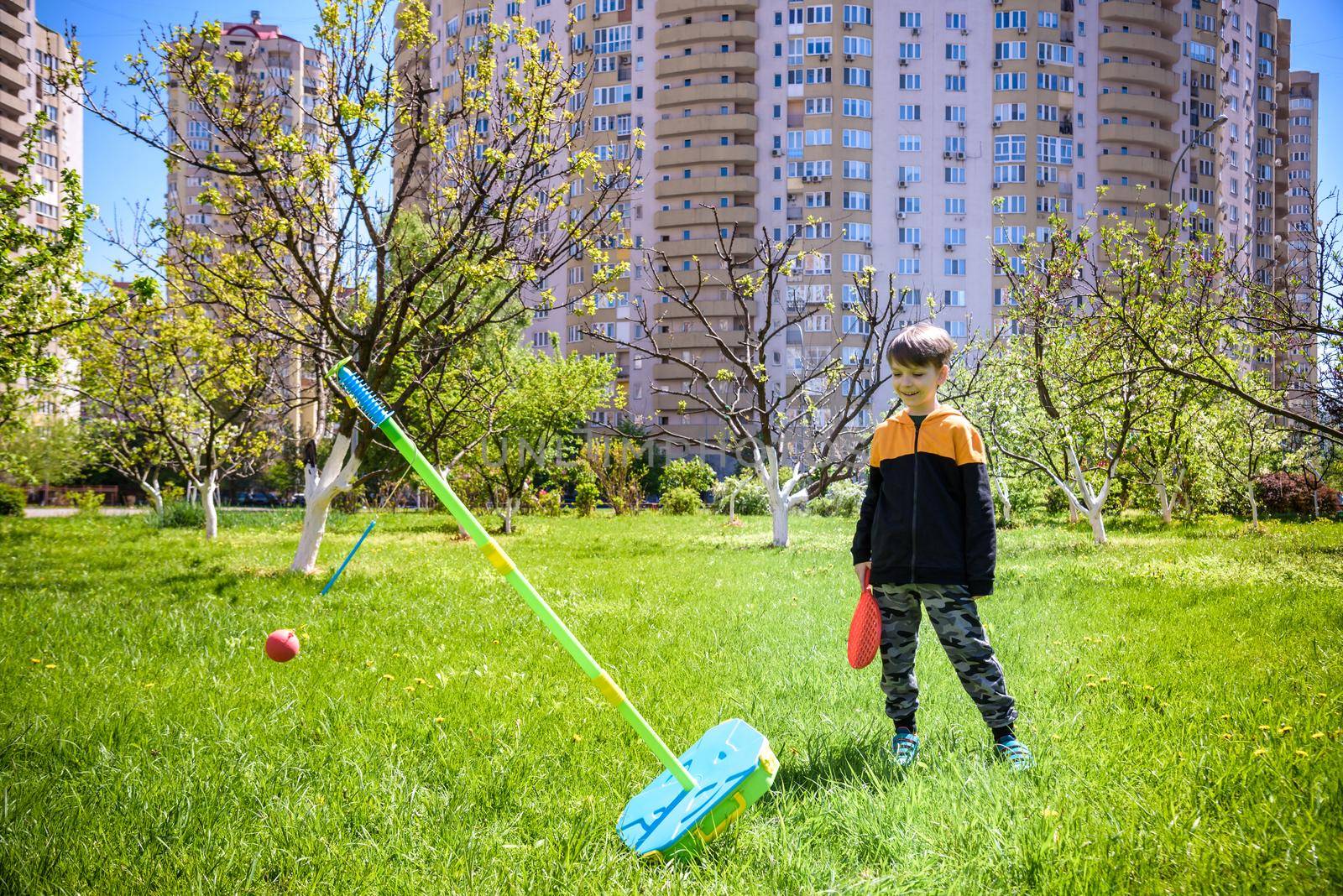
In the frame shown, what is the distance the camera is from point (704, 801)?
2693mm

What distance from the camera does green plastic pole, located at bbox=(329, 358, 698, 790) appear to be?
2.40m

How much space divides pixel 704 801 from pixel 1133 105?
6500 cm

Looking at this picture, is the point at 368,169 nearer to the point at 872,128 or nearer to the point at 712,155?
the point at 712,155

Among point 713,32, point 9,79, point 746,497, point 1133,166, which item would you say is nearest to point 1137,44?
point 1133,166

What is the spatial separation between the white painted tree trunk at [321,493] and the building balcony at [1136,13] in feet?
208

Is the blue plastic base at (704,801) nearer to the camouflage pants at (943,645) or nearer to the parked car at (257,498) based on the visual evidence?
the camouflage pants at (943,645)

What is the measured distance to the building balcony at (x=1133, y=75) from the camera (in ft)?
183

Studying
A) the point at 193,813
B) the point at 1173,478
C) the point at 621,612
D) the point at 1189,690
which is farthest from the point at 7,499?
the point at 1173,478

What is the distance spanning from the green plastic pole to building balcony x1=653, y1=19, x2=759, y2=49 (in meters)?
57.3

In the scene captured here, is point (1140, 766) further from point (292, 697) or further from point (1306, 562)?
point (1306, 562)

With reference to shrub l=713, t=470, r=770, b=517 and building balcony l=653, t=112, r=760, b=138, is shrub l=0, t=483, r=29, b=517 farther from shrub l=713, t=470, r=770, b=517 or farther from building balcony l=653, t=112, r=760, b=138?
building balcony l=653, t=112, r=760, b=138

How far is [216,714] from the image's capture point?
4191 millimetres

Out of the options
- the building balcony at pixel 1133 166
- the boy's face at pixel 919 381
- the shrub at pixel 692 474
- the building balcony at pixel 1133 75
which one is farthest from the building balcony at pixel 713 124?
the boy's face at pixel 919 381

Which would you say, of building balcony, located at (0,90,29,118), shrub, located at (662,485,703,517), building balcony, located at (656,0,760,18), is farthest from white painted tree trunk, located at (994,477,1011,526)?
building balcony, located at (0,90,29,118)
